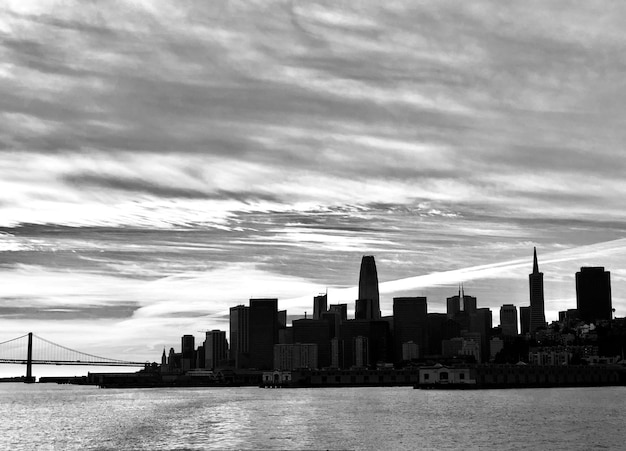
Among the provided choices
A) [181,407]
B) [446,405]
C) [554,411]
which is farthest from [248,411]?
[554,411]

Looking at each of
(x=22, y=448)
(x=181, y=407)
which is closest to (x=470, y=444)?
(x=22, y=448)

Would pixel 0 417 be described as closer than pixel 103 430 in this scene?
No

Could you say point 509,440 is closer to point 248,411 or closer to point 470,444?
point 470,444

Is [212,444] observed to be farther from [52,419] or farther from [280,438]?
[52,419]

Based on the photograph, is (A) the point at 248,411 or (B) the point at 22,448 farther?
(A) the point at 248,411

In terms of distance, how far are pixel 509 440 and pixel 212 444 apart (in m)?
26.3

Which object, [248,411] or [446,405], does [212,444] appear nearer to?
[248,411]

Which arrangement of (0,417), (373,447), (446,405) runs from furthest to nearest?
1. (446,405)
2. (0,417)
3. (373,447)

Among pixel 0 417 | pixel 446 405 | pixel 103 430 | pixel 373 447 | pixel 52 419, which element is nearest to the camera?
pixel 373 447

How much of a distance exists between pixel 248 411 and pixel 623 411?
4962 centimetres

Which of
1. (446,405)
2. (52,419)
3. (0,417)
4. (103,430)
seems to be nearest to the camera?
(103,430)

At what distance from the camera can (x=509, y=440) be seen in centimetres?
8494

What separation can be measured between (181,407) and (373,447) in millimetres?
70448

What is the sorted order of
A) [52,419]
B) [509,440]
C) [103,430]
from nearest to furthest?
[509,440] → [103,430] → [52,419]
